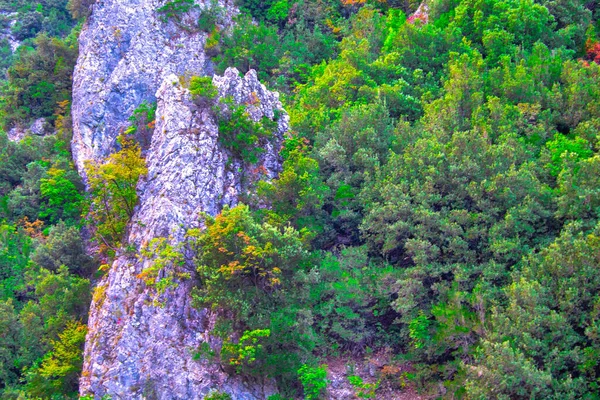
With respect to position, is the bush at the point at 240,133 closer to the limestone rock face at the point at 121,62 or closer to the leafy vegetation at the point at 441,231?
the leafy vegetation at the point at 441,231

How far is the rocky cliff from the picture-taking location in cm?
2039

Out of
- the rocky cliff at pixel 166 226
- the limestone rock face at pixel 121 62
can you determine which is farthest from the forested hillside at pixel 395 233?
the limestone rock face at pixel 121 62

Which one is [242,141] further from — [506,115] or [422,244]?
[506,115]

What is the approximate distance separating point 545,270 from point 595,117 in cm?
971

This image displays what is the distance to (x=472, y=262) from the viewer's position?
20859 millimetres

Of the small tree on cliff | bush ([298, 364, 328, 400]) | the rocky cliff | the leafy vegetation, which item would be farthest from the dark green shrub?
bush ([298, 364, 328, 400])

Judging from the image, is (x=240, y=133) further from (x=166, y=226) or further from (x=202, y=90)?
(x=166, y=226)

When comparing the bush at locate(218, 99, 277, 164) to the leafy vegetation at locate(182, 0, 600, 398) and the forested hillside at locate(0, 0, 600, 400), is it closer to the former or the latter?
the forested hillside at locate(0, 0, 600, 400)

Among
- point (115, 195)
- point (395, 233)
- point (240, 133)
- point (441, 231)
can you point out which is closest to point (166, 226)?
point (115, 195)

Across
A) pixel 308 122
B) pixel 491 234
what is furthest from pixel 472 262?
pixel 308 122

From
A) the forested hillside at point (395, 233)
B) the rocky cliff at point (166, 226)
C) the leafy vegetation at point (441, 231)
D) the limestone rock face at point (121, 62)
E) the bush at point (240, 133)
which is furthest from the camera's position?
the limestone rock face at point (121, 62)

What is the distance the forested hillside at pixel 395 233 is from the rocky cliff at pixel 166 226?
639 mm

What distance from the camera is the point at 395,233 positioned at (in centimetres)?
2209

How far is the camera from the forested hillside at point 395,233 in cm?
1872
